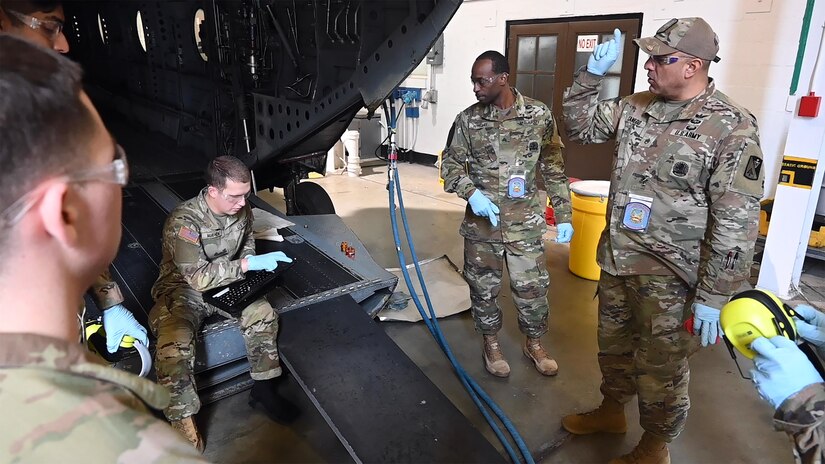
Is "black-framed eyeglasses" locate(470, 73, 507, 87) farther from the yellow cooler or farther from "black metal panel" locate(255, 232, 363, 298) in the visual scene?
the yellow cooler

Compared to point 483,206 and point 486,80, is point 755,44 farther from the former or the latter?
point 483,206

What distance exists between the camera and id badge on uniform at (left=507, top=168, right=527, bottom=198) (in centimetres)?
282

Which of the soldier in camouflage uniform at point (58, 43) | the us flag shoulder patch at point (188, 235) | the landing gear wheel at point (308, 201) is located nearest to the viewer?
the soldier in camouflage uniform at point (58, 43)

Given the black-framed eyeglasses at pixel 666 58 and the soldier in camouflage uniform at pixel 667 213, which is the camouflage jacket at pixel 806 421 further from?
the black-framed eyeglasses at pixel 666 58

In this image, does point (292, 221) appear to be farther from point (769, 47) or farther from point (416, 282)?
point (769, 47)

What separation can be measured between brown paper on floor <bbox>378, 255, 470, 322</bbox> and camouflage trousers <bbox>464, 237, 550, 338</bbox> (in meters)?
0.69

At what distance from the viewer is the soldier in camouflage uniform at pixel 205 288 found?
2.29 m

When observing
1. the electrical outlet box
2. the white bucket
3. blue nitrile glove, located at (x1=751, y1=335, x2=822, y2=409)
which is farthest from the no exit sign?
blue nitrile glove, located at (x1=751, y1=335, x2=822, y2=409)

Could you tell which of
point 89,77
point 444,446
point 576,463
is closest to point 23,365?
point 444,446

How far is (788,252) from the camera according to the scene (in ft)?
12.3

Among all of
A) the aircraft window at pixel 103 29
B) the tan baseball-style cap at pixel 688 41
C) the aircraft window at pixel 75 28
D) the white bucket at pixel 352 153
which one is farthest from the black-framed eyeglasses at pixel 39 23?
the aircraft window at pixel 75 28

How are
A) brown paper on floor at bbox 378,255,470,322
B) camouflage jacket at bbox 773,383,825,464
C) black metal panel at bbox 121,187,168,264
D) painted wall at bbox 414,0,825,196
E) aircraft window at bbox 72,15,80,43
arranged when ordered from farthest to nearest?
aircraft window at bbox 72,15,80,43 → painted wall at bbox 414,0,825,196 → brown paper on floor at bbox 378,255,470,322 → black metal panel at bbox 121,187,168,264 → camouflage jacket at bbox 773,383,825,464

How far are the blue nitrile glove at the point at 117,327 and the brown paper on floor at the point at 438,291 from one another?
5.84ft

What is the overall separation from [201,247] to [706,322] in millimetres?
2223
